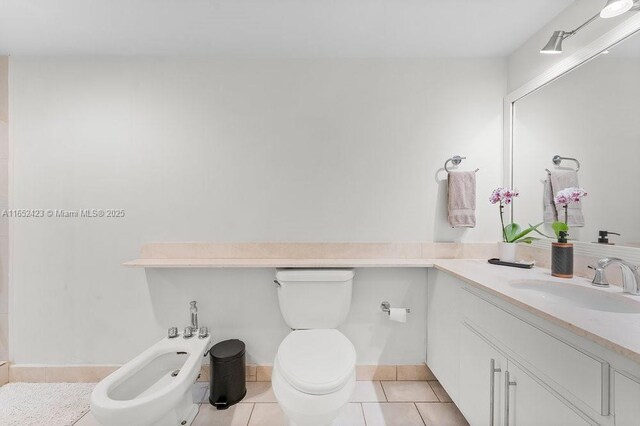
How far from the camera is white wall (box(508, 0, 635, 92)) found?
128cm

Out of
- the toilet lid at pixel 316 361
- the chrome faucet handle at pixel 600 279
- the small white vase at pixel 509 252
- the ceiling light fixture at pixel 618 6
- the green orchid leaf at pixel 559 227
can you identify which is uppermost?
the ceiling light fixture at pixel 618 6

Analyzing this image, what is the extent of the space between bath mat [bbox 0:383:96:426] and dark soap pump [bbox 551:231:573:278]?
2692 mm

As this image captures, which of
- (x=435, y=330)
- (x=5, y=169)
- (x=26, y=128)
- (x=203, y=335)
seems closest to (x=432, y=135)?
(x=435, y=330)

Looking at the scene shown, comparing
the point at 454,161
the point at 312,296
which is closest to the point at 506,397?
the point at 312,296

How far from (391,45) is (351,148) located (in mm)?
681

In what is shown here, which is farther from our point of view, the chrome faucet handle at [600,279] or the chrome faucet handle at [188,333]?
the chrome faucet handle at [188,333]

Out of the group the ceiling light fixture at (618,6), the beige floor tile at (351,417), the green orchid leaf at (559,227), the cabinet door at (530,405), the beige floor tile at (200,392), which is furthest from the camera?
the beige floor tile at (200,392)

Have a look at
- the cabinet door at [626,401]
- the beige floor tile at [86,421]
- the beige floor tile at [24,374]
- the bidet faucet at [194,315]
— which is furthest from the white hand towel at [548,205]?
the beige floor tile at [24,374]

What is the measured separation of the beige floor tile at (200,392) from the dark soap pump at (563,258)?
211 cm

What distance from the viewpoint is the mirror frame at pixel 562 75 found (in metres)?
1.16

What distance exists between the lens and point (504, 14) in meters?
1.48

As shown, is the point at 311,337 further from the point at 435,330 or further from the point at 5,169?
the point at 5,169

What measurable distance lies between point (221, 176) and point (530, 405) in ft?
6.31

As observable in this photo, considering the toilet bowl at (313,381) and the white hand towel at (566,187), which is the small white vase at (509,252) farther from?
the toilet bowl at (313,381)
